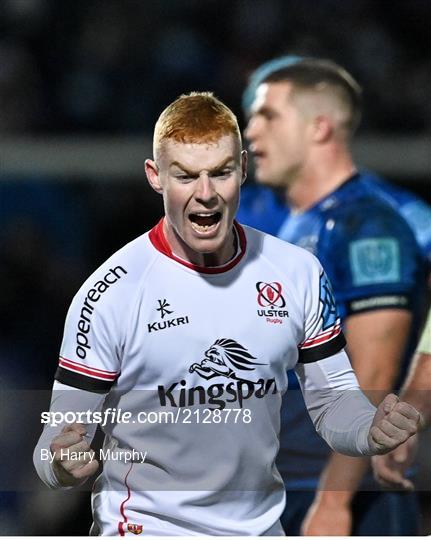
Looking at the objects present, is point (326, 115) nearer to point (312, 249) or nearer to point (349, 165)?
point (349, 165)

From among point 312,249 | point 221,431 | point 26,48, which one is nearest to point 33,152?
point 26,48

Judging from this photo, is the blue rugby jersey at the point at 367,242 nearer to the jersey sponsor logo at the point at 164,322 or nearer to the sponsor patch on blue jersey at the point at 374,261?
the sponsor patch on blue jersey at the point at 374,261

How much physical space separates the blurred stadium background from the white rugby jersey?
2.09 ft

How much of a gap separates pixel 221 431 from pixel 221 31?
4.12 feet

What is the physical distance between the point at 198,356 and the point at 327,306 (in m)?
0.32

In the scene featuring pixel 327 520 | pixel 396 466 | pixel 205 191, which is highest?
pixel 205 191

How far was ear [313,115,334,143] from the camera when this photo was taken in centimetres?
345

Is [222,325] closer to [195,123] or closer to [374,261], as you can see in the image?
[195,123]

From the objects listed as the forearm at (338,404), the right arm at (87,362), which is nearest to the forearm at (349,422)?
the forearm at (338,404)

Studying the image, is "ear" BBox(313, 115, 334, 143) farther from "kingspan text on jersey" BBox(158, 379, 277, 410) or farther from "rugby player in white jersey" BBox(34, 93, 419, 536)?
"kingspan text on jersey" BBox(158, 379, 277, 410)

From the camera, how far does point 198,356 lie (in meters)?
2.71

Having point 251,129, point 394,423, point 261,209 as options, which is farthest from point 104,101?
point 394,423
